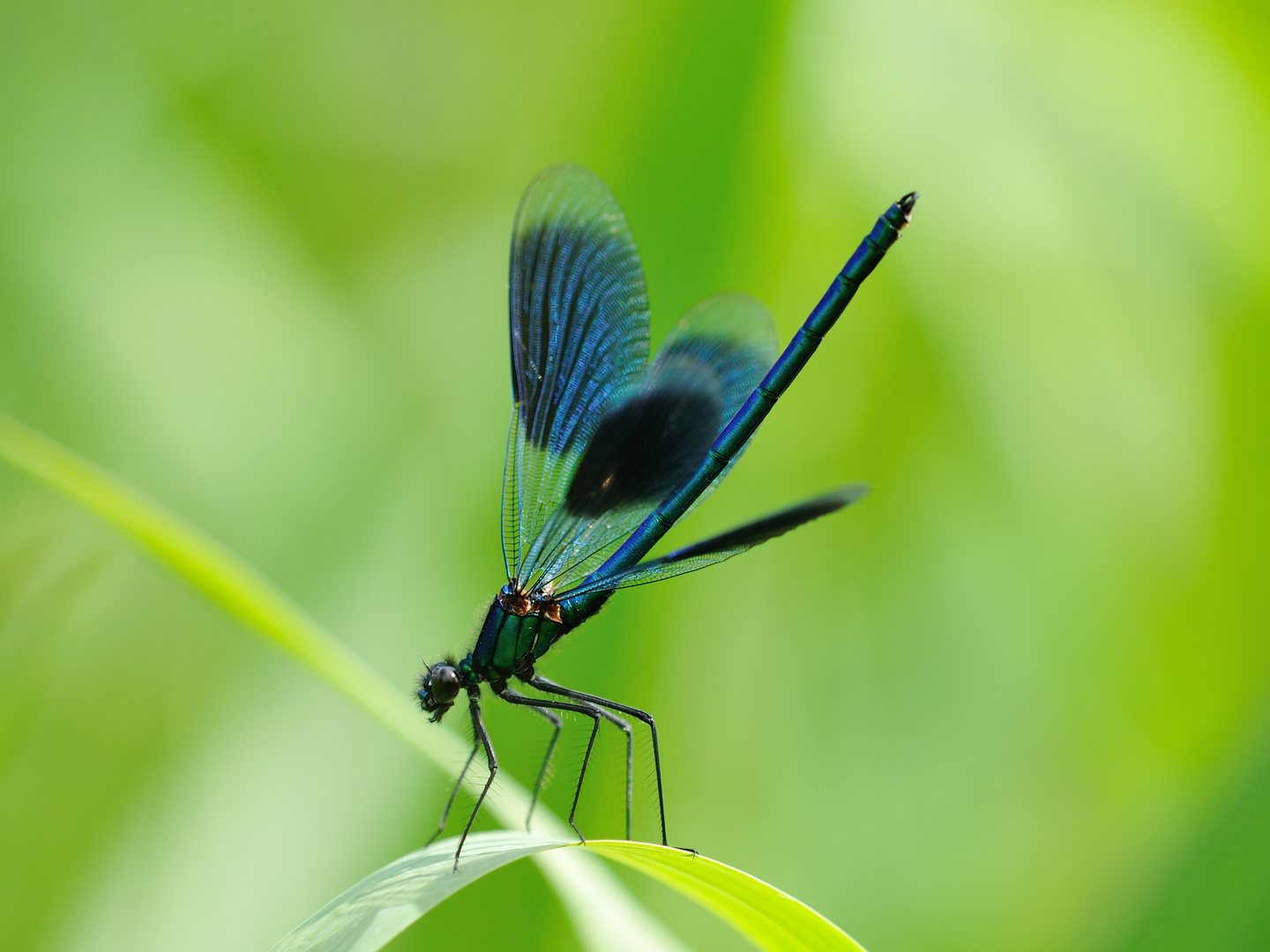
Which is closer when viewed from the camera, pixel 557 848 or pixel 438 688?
pixel 557 848

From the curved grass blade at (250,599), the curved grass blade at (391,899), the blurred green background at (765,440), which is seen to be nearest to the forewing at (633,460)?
the blurred green background at (765,440)

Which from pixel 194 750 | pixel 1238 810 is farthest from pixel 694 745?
pixel 1238 810

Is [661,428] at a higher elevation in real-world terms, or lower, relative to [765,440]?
lower

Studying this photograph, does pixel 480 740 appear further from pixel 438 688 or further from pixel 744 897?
pixel 744 897

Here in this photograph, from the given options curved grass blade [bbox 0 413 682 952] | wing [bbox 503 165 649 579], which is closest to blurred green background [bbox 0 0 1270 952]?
wing [bbox 503 165 649 579]

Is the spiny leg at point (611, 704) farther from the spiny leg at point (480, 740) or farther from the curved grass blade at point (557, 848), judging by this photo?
the curved grass blade at point (557, 848)

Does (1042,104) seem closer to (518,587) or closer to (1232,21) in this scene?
(1232,21)

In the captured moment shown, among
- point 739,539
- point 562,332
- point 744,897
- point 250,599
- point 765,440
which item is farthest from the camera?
point 765,440

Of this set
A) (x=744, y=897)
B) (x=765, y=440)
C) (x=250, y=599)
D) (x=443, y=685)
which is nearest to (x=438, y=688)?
(x=443, y=685)

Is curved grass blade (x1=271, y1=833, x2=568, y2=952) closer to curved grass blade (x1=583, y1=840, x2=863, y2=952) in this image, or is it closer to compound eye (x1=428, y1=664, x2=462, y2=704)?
curved grass blade (x1=583, y1=840, x2=863, y2=952)
